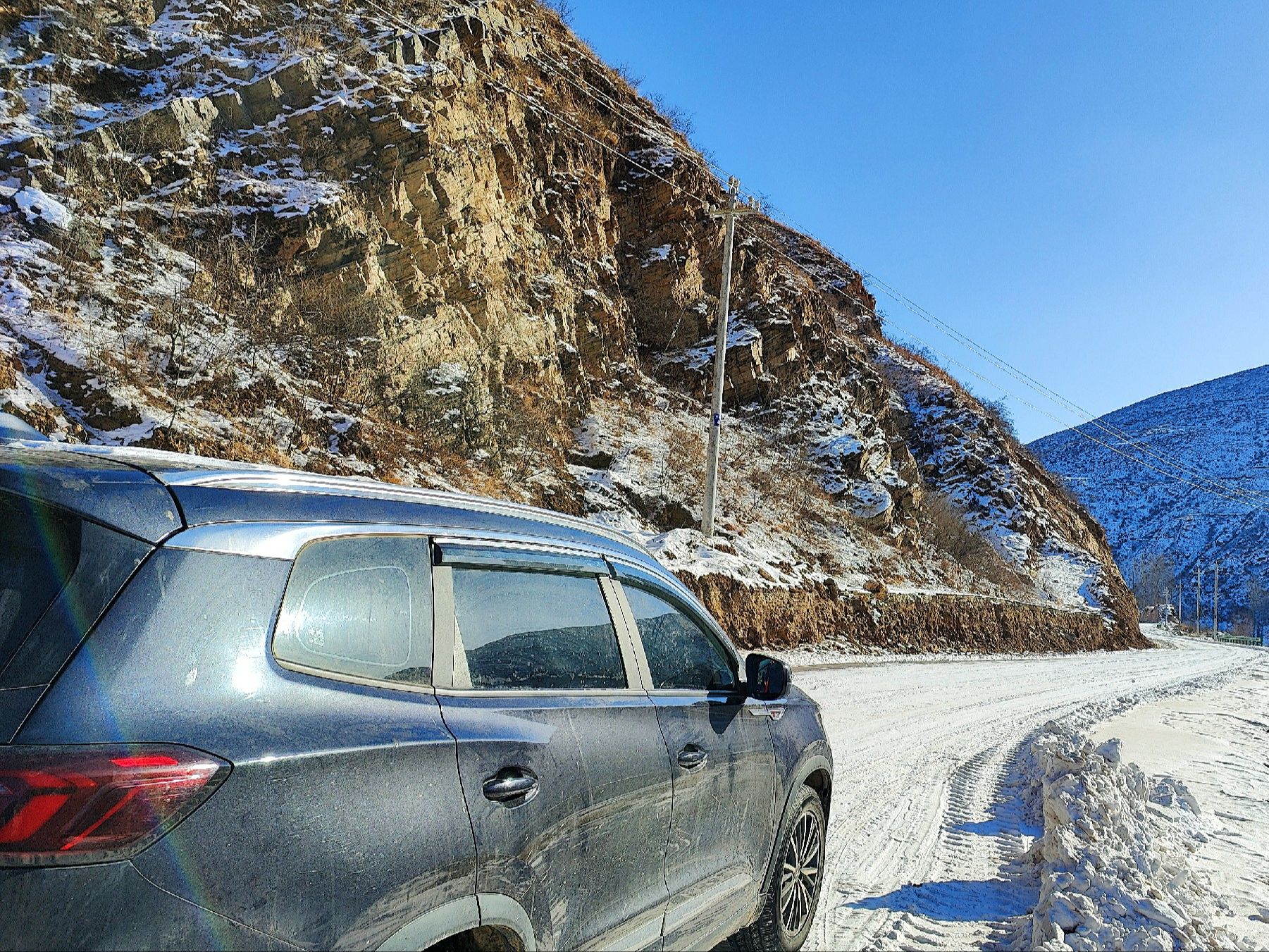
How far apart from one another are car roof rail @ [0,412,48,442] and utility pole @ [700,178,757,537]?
16.3 metres

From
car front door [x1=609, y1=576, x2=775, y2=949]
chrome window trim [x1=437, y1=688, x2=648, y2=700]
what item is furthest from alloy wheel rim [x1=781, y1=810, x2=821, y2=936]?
chrome window trim [x1=437, y1=688, x2=648, y2=700]

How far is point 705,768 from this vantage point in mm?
3078

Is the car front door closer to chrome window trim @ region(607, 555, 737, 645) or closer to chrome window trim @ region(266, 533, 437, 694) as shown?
chrome window trim @ region(607, 555, 737, 645)

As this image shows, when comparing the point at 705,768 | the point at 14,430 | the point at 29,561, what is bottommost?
the point at 705,768

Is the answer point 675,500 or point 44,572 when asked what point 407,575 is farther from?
point 675,500

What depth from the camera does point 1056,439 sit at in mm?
185875

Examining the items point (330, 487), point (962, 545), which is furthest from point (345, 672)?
point (962, 545)

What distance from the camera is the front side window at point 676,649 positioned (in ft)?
10.2

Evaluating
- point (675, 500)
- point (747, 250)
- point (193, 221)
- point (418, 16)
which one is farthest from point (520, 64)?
point (675, 500)

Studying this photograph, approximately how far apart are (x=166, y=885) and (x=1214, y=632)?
9853 cm

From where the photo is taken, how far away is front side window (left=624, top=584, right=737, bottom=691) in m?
3.11

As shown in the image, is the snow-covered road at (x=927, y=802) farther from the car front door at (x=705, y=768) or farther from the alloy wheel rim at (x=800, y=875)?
the car front door at (x=705, y=768)

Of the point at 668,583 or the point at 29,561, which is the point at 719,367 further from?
the point at 29,561

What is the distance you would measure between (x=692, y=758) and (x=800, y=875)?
1.51m
